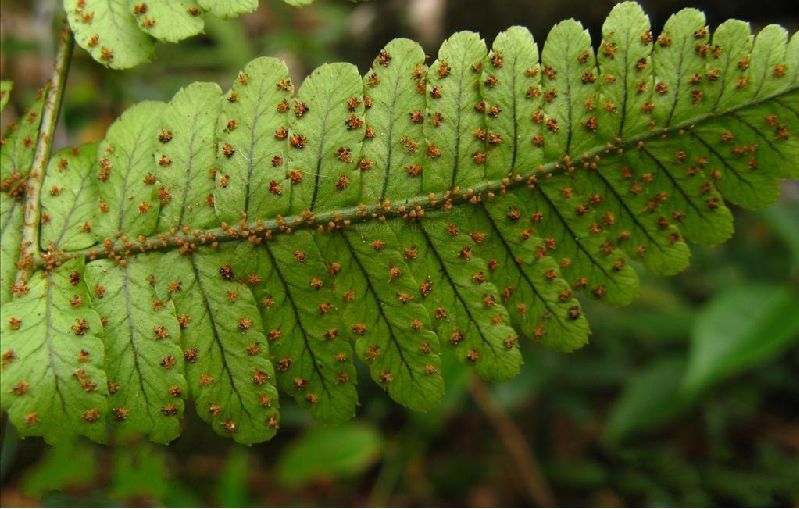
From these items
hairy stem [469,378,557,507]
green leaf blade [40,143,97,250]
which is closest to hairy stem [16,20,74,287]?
green leaf blade [40,143,97,250]

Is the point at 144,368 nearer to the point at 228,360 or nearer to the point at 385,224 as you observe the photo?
the point at 228,360

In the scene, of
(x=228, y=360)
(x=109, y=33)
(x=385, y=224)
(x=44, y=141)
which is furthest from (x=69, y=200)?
(x=385, y=224)

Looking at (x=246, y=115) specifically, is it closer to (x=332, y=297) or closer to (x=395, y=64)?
(x=395, y=64)

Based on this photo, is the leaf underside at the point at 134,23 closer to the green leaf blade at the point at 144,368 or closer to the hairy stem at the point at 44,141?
the hairy stem at the point at 44,141

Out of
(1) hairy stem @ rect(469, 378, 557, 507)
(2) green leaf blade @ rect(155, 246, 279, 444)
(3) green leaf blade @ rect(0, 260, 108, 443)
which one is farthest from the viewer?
(1) hairy stem @ rect(469, 378, 557, 507)

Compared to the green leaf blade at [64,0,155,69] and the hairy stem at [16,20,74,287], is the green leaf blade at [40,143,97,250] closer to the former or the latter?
the hairy stem at [16,20,74,287]

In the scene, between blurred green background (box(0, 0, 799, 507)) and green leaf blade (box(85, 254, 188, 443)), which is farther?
blurred green background (box(0, 0, 799, 507))

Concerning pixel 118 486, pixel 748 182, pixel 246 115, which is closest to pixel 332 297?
pixel 246 115
